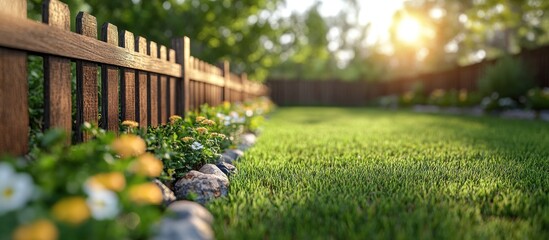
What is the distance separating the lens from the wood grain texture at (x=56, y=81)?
2.04 m

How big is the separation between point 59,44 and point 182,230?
47.7 inches

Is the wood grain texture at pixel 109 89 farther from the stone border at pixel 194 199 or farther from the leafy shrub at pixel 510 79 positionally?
the leafy shrub at pixel 510 79

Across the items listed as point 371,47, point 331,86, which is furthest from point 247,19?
point 371,47

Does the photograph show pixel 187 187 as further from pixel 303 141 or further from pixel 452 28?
pixel 452 28

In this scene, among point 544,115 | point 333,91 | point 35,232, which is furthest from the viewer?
point 333,91

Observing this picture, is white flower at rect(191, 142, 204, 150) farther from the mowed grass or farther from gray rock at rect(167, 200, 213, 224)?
gray rock at rect(167, 200, 213, 224)

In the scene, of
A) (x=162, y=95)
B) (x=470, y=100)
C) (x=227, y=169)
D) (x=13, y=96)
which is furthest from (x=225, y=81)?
(x=470, y=100)

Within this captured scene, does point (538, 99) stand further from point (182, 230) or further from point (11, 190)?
point (11, 190)

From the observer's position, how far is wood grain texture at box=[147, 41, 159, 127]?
335cm

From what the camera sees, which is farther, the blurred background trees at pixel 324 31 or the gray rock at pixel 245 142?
the blurred background trees at pixel 324 31

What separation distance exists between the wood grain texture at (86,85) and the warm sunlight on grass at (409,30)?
2769 cm

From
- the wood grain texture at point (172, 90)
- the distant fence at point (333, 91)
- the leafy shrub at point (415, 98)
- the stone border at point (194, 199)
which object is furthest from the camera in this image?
the distant fence at point (333, 91)

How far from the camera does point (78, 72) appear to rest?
93.3 inches

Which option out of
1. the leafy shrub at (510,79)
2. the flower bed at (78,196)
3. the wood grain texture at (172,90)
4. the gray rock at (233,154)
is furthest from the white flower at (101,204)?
the leafy shrub at (510,79)
